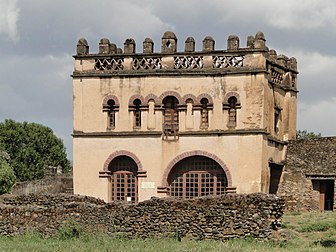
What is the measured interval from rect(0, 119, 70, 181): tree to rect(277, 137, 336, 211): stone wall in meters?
34.1

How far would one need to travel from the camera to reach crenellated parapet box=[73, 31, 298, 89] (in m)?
38.4

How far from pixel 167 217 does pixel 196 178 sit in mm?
13890

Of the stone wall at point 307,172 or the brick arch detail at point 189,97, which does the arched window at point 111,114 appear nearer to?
the brick arch detail at point 189,97

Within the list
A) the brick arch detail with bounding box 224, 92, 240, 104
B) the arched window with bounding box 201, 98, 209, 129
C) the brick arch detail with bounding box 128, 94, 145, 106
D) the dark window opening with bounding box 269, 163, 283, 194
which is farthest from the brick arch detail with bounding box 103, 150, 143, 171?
the dark window opening with bounding box 269, 163, 283, 194

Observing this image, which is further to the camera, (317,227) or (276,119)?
(276,119)

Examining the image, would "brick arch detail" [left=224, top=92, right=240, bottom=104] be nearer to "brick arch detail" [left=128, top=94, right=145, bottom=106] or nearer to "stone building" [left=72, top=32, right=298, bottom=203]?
"stone building" [left=72, top=32, right=298, bottom=203]

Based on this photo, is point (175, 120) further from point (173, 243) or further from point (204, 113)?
point (173, 243)

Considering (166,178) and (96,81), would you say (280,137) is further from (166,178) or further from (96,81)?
(96,81)

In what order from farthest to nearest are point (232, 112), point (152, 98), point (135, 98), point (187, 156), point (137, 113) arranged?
point (137, 113) < point (135, 98) < point (152, 98) < point (187, 156) < point (232, 112)

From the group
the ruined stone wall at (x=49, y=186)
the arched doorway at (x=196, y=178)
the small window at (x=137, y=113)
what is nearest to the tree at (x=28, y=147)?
the ruined stone wall at (x=49, y=186)

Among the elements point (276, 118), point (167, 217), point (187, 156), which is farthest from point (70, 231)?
point (276, 118)

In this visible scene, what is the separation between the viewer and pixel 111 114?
40.4 m

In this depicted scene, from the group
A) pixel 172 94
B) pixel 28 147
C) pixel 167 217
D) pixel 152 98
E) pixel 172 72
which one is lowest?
pixel 167 217

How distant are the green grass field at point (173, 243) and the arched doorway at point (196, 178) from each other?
11153 mm
